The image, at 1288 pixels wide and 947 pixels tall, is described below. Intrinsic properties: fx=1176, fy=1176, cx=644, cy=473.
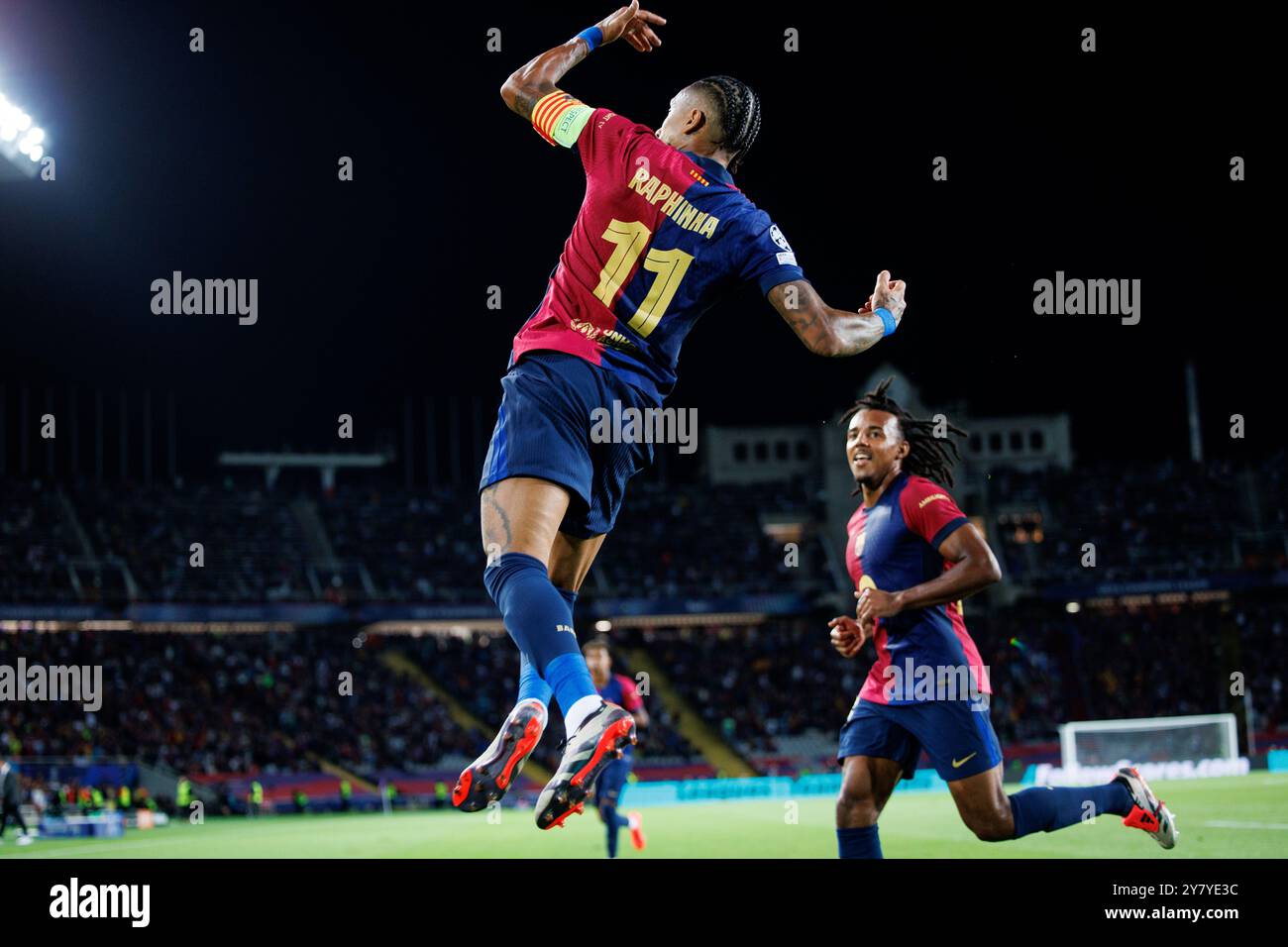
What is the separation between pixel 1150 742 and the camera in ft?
84.0

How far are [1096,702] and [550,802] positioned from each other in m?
35.8

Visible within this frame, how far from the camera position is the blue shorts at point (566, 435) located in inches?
154

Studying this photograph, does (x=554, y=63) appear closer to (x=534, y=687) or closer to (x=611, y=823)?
(x=534, y=687)

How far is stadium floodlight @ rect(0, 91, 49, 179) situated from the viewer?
18703mm

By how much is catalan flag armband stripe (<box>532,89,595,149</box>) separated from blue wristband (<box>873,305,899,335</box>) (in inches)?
51.0

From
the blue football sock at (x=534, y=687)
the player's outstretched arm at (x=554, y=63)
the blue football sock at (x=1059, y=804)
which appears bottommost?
the blue football sock at (x=1059, y=804)

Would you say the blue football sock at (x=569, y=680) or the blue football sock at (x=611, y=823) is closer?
the blue football sock at (x=569, y=680)

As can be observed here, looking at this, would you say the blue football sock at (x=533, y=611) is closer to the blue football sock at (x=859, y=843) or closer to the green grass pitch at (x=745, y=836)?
the blue football sock at (x=859, y=843)

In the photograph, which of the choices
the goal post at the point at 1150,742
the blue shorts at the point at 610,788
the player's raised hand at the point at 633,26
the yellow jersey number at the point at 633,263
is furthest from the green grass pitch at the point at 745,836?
the player's raised hand at the point at 633,26

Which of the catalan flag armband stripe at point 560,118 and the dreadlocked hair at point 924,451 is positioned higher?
the catalan flag armband stripe at point 560,118

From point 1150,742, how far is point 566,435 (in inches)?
989

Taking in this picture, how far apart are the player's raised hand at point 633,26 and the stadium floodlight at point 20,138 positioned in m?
17.0

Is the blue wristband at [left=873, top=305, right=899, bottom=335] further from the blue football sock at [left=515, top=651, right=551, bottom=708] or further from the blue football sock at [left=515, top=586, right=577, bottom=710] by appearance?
the blue football sock at [left=515, top=651, right=551, bottom=708]

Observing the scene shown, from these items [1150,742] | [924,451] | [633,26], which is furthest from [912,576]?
[1150,742]
